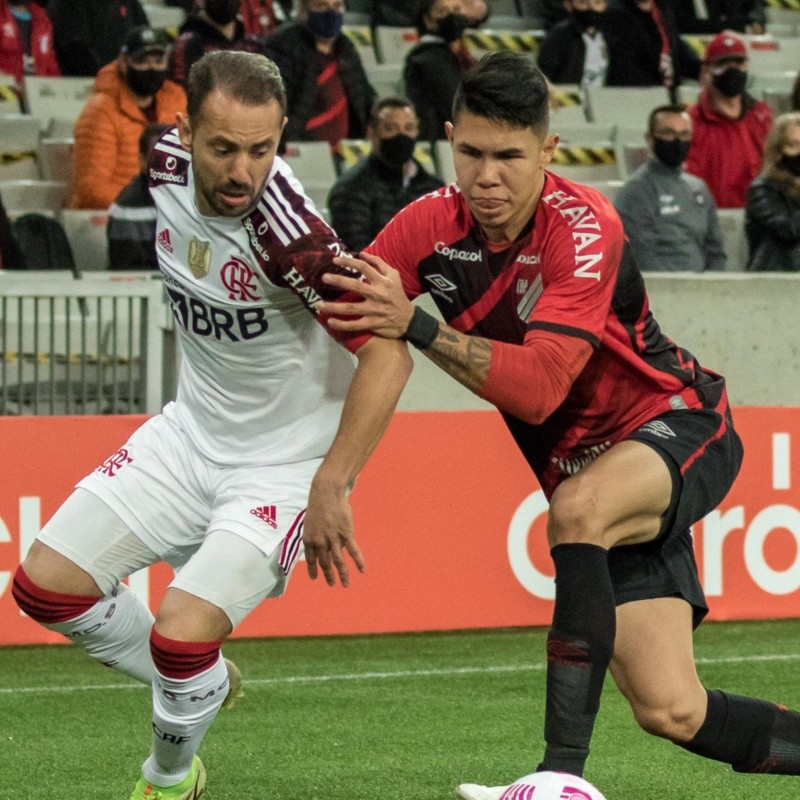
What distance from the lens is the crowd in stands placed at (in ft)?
28.9

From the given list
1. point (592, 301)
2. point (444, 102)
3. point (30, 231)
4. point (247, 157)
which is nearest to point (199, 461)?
point (247, 157)

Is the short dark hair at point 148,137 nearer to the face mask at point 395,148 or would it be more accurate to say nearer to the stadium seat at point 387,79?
the face mask at point 395,148

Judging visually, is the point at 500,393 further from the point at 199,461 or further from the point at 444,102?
the point at 444,102

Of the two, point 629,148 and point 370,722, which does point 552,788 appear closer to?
point 370,722

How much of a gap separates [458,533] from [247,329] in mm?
3084

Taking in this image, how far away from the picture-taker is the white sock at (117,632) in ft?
14.5

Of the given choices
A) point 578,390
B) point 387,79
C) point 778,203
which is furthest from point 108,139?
point 578,390

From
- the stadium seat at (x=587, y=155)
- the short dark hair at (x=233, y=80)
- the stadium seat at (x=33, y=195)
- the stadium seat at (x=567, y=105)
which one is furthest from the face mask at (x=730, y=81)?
the short dark hair at (x=233, y=80)

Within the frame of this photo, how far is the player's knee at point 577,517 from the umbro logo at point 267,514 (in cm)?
83

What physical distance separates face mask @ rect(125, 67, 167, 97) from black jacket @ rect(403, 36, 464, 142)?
1.75 metres

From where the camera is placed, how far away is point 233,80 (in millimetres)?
4086

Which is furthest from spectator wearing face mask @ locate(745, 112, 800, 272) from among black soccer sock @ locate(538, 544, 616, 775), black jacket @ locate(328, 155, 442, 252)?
black soccer sock @ locate(538, 544, 616, 775)

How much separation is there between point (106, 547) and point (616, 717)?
2194mm

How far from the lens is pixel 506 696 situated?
20.1 feet
